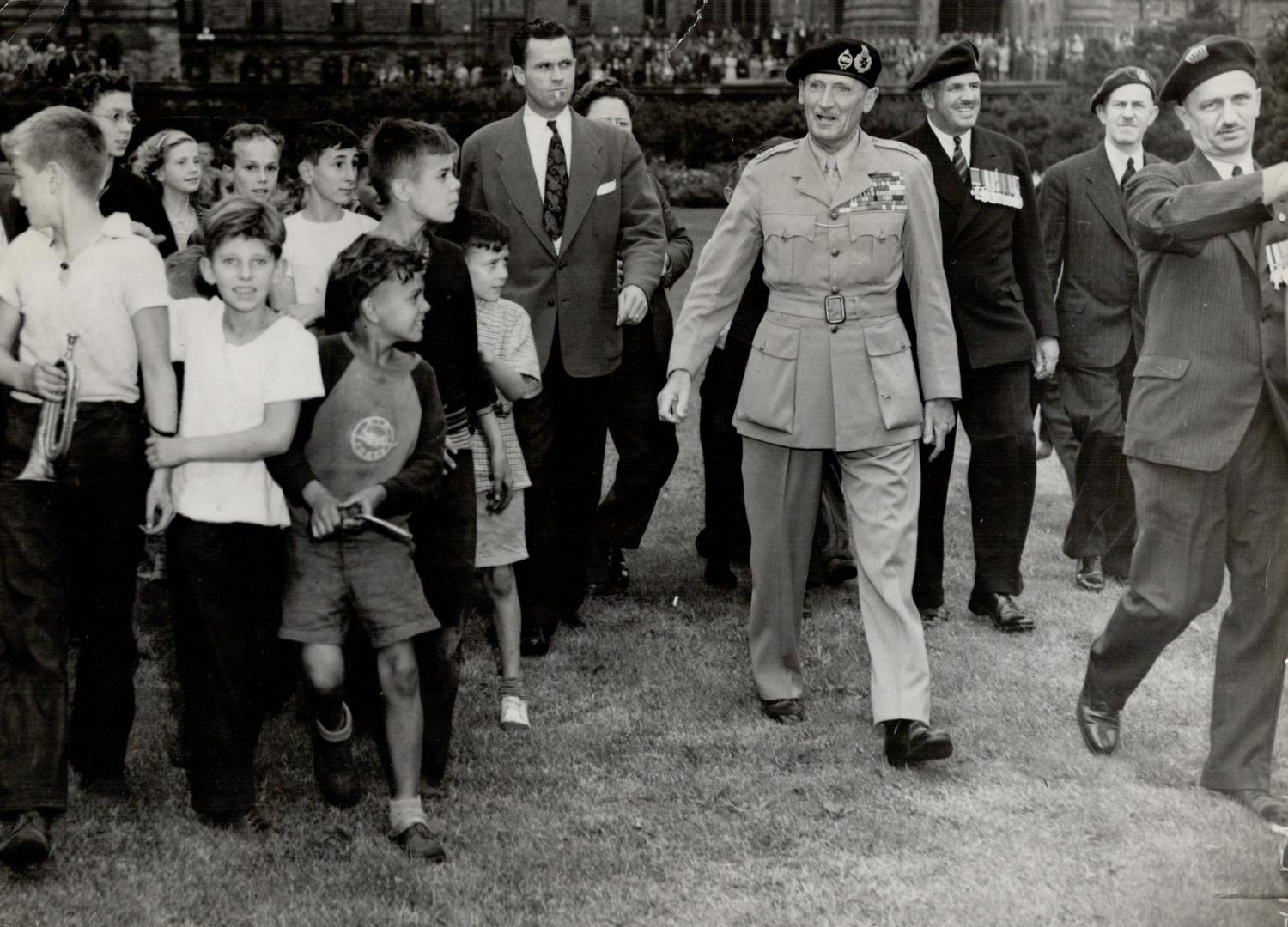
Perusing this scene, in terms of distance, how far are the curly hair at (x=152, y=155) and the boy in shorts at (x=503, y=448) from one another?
2288 millimetres

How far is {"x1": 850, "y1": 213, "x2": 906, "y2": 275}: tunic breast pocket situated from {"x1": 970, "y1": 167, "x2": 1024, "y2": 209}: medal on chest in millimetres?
1342

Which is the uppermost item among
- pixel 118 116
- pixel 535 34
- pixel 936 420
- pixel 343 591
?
pixel 535 34

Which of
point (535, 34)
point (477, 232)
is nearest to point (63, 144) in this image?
point (477, 232)

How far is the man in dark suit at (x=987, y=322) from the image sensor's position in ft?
20.0

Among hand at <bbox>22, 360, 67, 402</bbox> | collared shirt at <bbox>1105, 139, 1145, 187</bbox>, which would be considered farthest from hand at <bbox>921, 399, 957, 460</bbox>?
hand at <bbox>22, 360, 67, 402</bbox>

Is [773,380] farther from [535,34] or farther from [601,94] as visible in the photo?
[601,94]

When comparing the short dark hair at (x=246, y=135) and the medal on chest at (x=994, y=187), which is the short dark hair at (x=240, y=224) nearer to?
the short dark hair at (x=246, y=135)

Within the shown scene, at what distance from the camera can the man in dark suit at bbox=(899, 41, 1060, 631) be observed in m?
6.11

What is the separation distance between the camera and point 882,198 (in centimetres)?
489

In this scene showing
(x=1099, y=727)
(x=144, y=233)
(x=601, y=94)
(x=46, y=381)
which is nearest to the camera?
(x=46, y=381)

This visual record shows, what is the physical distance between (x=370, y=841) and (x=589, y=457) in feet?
8.03

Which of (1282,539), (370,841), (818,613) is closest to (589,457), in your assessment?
(818,613)

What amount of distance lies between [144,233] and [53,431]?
5.11 ft

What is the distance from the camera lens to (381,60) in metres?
14.3
